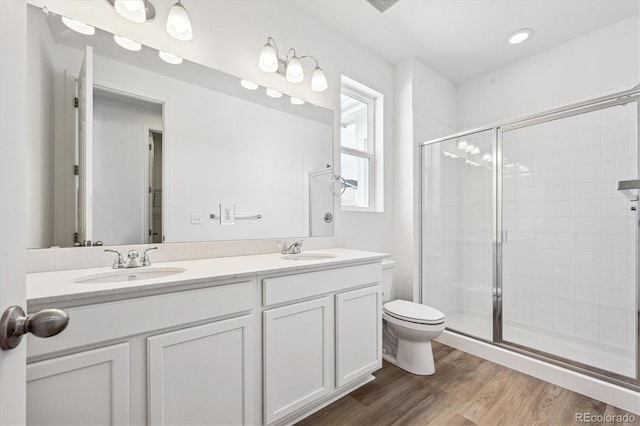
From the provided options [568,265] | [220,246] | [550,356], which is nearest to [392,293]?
[550,356]

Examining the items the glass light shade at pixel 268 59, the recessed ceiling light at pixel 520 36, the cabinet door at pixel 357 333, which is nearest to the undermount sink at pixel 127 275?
the cabinet door at pixel 357 333

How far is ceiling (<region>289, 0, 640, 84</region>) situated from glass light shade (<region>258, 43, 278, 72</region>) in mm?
514

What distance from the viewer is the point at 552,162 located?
245 cm

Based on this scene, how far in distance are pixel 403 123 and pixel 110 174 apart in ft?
7.65

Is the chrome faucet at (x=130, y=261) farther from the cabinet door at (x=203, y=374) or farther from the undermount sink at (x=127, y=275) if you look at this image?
the cabinet door at (x=203, y=374)

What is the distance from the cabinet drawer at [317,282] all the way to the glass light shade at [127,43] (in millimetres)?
1333

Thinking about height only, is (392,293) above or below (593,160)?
below

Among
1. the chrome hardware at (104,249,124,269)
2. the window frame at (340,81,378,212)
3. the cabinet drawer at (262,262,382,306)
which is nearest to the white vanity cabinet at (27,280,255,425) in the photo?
the cabinet drawer at (262,262,382,306)

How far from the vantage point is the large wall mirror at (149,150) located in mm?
1197

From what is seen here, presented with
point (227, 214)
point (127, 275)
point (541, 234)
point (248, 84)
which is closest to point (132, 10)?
point (248, 84)

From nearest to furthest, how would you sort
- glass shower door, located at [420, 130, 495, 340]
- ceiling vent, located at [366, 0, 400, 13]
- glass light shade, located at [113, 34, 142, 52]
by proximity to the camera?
1. glass light shade, located at [113, 34, 142, 52]
2. ceiling vent, located at [366, 0, 400, 13]
3. glass shower door, located at [420, 130, 495, 340]

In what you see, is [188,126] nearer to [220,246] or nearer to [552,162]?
[220,246]

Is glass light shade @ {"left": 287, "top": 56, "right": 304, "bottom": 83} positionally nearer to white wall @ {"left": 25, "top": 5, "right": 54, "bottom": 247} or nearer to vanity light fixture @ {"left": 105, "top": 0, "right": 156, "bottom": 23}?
vanity light fixture @ {"left": 105, "top": 0, "right": 156, "bottom": 23}

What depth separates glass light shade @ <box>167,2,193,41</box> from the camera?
4.63 ft
